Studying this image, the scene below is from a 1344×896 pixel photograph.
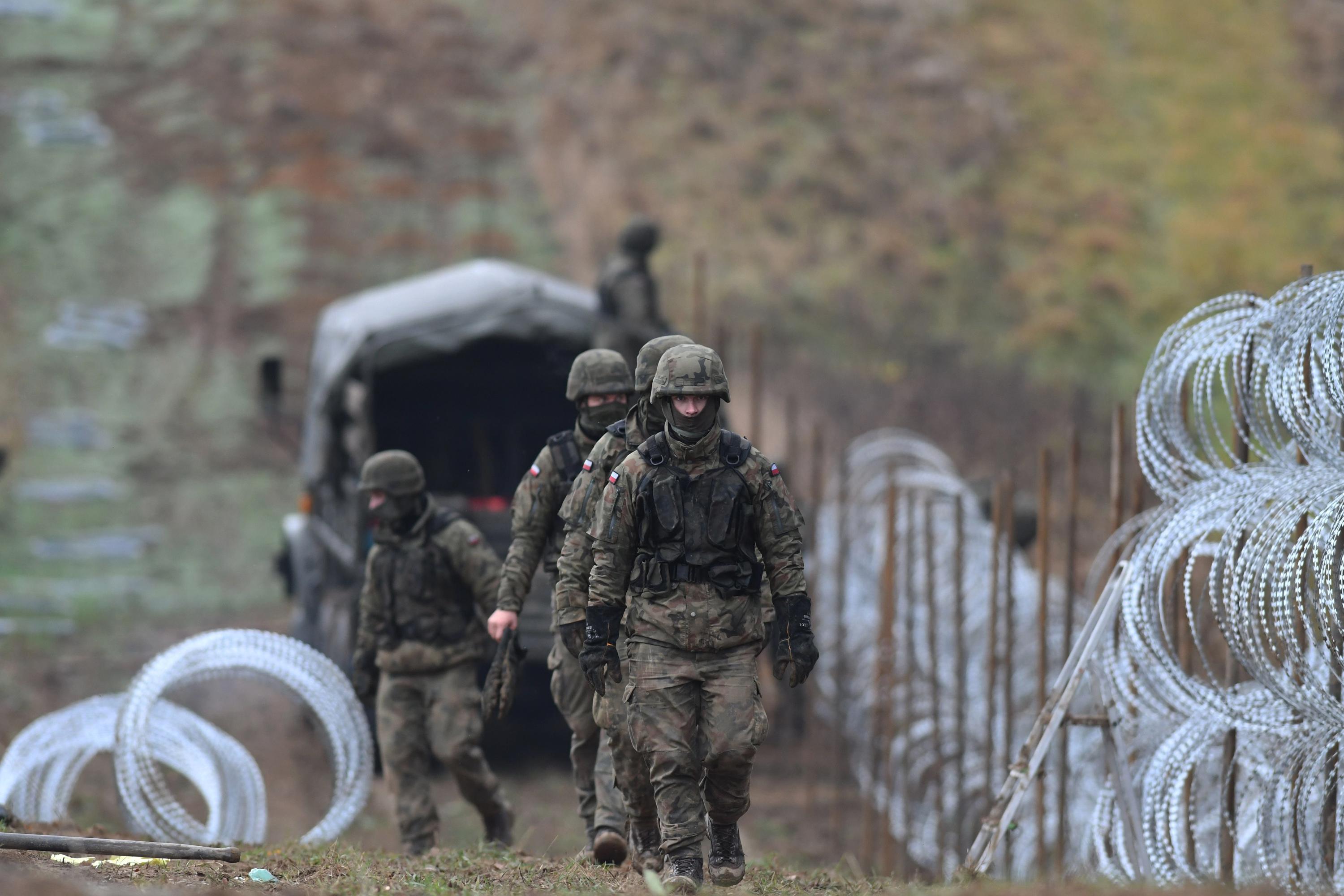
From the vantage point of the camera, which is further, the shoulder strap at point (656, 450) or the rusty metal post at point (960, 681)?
the rusty metal post at point (960, 681)

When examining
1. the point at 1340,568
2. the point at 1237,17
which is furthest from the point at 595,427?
the point at 1237,17

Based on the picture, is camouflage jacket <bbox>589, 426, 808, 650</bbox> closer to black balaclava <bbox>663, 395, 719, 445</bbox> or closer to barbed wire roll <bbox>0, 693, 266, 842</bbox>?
black balaclava <bbox>663, 395, 719, 445</bbox>

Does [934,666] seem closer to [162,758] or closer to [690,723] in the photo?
[690,723]

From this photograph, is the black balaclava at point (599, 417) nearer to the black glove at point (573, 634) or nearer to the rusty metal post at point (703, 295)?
the black glove at point (573, 634)

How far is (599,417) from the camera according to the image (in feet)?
26.5

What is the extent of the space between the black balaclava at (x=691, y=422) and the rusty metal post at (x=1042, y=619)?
8.60 ft

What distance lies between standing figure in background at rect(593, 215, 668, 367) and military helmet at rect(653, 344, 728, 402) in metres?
5.49

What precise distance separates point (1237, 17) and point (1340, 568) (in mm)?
21801

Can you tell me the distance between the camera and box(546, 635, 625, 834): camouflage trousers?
7746mm

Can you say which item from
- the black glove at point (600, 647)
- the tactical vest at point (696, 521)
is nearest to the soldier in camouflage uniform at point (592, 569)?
the black glove at point (600, 647)

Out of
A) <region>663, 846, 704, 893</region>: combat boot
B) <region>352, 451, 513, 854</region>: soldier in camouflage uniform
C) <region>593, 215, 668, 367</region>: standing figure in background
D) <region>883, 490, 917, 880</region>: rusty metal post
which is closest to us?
<region>663, 846, 704, 893</region>: combat boot

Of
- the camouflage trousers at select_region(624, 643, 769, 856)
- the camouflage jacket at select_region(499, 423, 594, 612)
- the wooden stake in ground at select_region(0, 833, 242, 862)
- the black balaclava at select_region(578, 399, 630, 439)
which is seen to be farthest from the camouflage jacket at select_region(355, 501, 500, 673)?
the camouflage trousers at select_region(624, 643, 769, 856)

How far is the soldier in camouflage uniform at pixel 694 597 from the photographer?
22.1 feet

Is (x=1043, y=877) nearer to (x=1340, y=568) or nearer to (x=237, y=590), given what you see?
(x=1340, y=568)
